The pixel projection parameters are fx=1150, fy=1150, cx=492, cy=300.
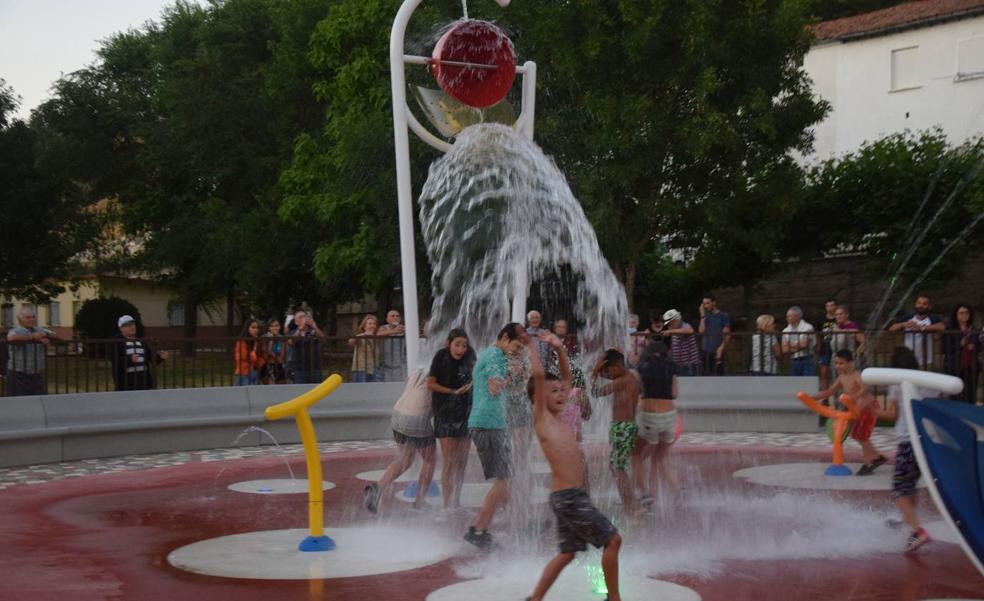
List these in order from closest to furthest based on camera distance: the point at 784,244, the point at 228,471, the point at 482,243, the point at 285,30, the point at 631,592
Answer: the point at 631,592
the point at 228,471
the point at 482,243
the point at 784,244
the point at 285,30

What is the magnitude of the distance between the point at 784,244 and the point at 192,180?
23025mm

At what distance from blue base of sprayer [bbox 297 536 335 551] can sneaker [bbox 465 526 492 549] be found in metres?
1.04

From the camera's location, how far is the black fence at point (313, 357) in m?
15.3

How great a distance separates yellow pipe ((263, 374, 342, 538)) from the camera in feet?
26.8

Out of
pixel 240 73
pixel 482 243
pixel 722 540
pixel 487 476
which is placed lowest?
pixel 722 540

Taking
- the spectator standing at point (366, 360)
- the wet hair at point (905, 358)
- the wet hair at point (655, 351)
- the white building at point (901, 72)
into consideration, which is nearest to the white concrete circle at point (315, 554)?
the wet hair at point (655, 351)

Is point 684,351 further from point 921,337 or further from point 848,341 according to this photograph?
point 921,337

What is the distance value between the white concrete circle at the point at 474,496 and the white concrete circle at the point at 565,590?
302cm

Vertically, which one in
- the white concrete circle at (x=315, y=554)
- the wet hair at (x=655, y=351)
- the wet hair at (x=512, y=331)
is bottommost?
the white concrete circle at (x=315, y=554)

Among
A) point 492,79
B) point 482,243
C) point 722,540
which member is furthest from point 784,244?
point 722,540

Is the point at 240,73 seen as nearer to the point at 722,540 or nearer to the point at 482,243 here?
the point at 482,243

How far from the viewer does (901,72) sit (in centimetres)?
3741

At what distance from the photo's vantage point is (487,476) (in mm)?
8891

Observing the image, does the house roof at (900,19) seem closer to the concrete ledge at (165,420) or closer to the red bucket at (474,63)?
the concrete ledge at (165,420)
